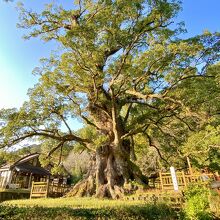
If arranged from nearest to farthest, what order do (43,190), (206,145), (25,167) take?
(206,145), (43,190), (25,167)

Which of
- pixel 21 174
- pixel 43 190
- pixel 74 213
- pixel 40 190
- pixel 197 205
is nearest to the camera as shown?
pixel 74 213

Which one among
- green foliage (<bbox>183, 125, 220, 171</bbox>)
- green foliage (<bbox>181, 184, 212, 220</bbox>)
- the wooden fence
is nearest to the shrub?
green foliage (<bbox>181, 184, 212, 220</bbox>)

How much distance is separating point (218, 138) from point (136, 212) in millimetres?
5108

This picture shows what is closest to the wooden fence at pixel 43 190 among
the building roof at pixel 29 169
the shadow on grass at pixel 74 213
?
the shadow on grass at pixel 74 213

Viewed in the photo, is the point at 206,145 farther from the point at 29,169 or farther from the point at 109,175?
the point at 29,169

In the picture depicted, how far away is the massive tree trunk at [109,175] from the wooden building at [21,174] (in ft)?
45.3

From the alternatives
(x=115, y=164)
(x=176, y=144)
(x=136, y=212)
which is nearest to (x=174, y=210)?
(x=136, y=212)

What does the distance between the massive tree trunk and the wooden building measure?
1382 centimetres

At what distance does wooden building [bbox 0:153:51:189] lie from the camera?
26.6 metres

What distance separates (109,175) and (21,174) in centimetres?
2037

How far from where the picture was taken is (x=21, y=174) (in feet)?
93.2

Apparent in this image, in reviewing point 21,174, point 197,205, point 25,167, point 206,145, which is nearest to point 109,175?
point 206,145

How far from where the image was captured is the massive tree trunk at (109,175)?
40.7 ft

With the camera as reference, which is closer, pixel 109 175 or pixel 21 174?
pixel 109 175
